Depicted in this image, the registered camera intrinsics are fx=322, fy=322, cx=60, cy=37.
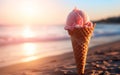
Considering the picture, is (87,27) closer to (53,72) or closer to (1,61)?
(53,72)

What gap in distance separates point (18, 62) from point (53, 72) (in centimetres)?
136

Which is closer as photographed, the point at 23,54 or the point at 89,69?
the point at 89,69

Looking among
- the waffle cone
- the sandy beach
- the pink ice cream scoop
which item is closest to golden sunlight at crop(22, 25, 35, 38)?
the sandy beach

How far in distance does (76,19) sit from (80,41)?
375 mm

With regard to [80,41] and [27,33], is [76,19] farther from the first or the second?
[27,33]

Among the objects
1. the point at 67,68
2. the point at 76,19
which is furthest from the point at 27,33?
the point at 76,19

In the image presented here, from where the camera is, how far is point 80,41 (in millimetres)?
3781

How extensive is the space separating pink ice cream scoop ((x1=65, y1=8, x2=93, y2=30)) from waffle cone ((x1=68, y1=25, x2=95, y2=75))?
7 centimetres

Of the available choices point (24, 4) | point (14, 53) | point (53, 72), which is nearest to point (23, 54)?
point (14, 53)

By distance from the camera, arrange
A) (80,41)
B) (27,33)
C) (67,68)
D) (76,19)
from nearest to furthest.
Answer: (76,19)
(80,41)
(67,68)
(27,33)

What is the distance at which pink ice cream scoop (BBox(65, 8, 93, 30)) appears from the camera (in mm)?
3510

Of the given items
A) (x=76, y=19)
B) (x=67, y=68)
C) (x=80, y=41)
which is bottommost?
(x=67, y=68)

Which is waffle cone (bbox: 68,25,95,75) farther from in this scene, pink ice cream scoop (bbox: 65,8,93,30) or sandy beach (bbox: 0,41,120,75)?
sandy beach (bbox: 0,41,120,75)

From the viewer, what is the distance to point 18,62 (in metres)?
5.62
